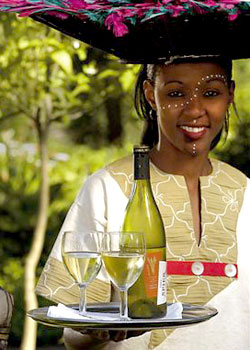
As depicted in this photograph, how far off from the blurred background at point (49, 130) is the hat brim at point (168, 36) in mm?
2209

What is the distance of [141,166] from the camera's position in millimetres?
2689

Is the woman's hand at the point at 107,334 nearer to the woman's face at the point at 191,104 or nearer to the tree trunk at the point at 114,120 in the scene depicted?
the woman's face at the point at 191,104

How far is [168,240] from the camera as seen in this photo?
301cm

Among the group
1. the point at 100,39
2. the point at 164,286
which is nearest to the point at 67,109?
the point at 100,39

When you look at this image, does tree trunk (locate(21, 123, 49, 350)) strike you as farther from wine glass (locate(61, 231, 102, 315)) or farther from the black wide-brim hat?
wine glass (locate(61, 231, 102, 315))

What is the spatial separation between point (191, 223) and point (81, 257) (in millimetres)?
620

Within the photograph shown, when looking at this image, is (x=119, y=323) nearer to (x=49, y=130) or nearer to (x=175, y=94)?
(x=175, y=94)

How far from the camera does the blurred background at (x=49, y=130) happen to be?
19.5ft

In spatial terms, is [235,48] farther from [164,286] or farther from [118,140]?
[118,140]

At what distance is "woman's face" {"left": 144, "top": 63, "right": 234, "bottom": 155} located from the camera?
2.93m

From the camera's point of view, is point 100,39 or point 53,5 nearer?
point 53,5

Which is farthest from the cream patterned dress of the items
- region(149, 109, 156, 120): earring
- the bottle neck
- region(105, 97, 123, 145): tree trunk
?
region(105, 97, 123, 145): tree trunk

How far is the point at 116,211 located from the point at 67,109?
3564mm

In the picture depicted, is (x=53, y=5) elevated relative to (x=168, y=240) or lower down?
elevated
